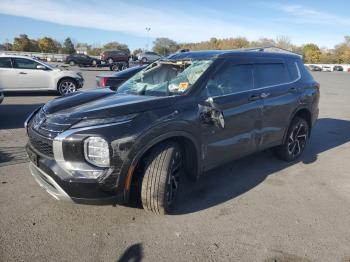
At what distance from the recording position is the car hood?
331 cm

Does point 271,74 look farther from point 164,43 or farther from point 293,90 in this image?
point 164,43

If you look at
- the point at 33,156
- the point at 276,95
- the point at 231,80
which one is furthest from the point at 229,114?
the point at 33,156

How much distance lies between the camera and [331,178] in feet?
16.8

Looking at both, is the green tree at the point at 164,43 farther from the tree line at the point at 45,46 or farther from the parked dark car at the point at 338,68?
the parked dark car at the point at 338,68

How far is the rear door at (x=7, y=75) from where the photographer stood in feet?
38.6

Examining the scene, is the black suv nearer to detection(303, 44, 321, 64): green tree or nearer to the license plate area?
the license plate area

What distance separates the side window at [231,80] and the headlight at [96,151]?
143 centimetres

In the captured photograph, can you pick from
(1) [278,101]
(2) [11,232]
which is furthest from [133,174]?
(1) [278,101]

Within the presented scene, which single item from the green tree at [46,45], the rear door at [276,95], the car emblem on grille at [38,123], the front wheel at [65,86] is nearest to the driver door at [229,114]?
the rear door at [276,95]

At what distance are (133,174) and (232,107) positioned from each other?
1525 millimetres

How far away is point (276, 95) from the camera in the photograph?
5.00 metres

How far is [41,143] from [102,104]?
0.73 meters

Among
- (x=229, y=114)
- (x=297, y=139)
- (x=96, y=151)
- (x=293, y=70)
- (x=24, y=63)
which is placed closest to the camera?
(x=96, y=151)

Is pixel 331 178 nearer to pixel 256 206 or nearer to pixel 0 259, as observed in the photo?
pixel 256 206
